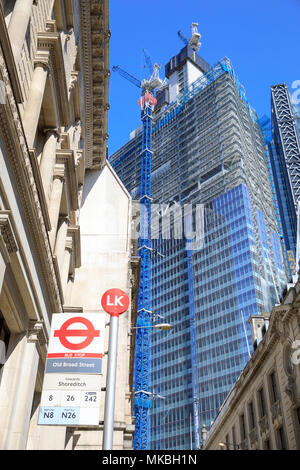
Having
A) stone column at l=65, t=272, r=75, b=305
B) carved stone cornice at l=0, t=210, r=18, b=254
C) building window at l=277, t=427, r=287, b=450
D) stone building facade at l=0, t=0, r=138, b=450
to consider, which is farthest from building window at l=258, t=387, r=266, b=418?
carved stone cornice at l=0, t=210, r=18, b=254

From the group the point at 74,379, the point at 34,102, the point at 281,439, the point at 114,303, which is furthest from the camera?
the point at 281,439

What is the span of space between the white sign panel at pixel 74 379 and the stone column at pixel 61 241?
757cm

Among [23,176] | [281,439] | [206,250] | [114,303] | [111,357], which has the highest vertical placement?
[206,250]

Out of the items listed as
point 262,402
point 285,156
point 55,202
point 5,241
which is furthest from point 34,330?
point 285,156

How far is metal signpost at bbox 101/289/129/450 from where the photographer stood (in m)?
7.58

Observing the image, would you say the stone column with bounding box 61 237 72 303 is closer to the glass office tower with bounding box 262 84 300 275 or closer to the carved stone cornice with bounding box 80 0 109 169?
the carved stone cornice with bounding box 80 0 109 169

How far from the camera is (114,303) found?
907 centimetres

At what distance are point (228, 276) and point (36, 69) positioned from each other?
93286 millimetres

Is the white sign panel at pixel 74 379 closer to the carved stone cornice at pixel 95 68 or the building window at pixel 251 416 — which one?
the carved stone cornice at pixel 95 68

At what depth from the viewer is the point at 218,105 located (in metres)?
136

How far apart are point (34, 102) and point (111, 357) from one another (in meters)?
8.10

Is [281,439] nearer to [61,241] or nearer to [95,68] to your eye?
[61,241]
